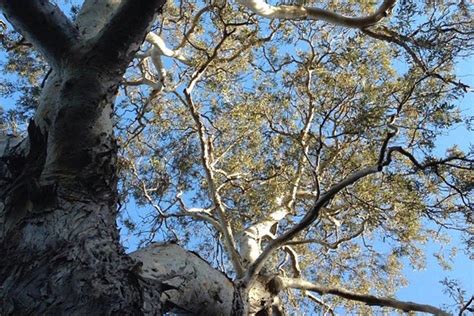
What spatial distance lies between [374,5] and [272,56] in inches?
61.3

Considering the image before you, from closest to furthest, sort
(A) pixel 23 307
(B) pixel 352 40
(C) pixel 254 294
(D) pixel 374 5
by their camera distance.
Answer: (A) pixel 23 307
(C) pixel 254 294
(B) pixel 352 40
(D) pixel 374 5

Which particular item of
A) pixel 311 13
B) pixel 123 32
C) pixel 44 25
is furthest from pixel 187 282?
pixel 311 13

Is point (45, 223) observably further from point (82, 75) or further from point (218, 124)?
point (218, 124)

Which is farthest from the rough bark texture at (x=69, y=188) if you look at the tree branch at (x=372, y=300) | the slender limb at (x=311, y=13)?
the slender limb at (x=311, y=13)

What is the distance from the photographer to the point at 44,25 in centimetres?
252

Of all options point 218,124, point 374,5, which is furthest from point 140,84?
point 374,5

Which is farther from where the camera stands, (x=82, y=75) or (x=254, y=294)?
(x=254, y=294)

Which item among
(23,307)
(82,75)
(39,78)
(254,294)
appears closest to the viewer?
(23,307)

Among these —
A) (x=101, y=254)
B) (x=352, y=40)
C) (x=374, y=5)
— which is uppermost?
→ (x=374, y=5)

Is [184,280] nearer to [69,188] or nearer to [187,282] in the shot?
[187,282]

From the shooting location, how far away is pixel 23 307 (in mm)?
1641

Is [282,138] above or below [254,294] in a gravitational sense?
above

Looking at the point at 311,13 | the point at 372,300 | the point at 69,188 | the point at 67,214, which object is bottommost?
the point at 67,214

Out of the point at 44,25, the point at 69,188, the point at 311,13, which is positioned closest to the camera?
the point at 69,188
